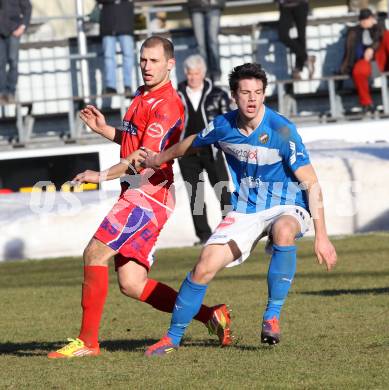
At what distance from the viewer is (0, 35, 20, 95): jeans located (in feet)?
67.2

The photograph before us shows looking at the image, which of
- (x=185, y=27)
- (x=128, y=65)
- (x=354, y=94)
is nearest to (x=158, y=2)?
(x=185, y=27)

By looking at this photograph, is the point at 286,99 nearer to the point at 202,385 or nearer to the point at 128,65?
the point at 128,65

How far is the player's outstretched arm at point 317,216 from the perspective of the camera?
24.1 feet

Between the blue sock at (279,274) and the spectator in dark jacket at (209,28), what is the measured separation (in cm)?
1288

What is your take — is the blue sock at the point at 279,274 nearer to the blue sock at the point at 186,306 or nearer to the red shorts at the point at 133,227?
the blue sock at the point at 186,306

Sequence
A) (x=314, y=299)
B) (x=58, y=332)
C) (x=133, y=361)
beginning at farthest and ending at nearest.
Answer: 1. (x=314, y=299)
2. (x=58, y=332)
3. (x=133, y=361)

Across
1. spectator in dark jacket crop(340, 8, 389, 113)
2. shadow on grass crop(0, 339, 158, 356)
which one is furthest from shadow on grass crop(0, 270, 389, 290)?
spectator in dark jacket crop(340, 8, 389, 113)

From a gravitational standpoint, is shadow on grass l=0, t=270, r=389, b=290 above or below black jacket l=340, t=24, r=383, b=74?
below

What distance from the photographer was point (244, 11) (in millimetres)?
23500

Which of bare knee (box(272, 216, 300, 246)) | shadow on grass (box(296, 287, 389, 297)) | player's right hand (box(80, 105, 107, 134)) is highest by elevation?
player's right hand (box(80, 105, 107, 134))

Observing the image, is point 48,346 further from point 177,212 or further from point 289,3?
point 289,3

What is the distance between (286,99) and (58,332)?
12.5 metres

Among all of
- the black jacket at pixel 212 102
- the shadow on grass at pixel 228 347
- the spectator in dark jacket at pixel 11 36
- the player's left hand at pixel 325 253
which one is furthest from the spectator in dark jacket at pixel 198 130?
the player's left hand at pixel 325 253

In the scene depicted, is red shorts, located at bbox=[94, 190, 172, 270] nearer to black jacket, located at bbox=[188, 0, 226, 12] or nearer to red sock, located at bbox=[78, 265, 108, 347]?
red sock, located at bbox=[78, 265, 108, 347]
